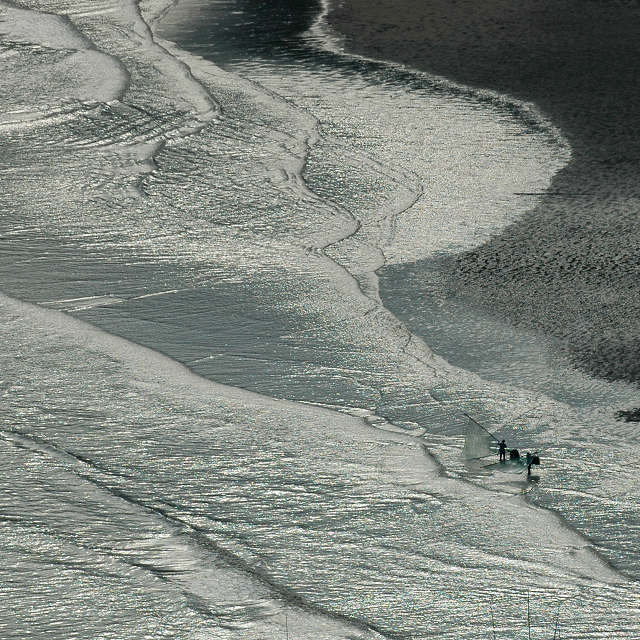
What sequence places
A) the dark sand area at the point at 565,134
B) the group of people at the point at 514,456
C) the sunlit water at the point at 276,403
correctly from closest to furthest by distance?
the sunlit water at the point at 276,403 → the group of people at the point at 514,456 → the dark sand area at the point at 565,134

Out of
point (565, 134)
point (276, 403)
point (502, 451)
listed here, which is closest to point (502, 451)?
point (502, 451)

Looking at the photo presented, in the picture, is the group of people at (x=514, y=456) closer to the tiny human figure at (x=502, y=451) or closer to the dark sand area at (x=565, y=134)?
the tiny human figure at (x=502, y=451)

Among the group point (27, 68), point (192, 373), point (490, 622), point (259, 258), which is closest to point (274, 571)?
point (490, 622)

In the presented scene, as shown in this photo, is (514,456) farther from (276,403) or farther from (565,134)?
(565,134)

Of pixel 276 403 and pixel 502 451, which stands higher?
pixel 502 451

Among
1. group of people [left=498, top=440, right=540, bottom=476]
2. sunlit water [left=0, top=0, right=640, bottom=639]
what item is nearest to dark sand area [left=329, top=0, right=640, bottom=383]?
sunlit water [left=0, top=0, right=640, bottom=639]

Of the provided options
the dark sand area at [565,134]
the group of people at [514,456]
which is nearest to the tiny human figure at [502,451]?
the group of people at [514,456]

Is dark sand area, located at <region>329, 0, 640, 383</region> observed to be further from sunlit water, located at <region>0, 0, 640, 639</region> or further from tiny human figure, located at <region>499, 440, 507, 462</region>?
tiny human figure, located at <region>499, 440, 507, 462</region>
